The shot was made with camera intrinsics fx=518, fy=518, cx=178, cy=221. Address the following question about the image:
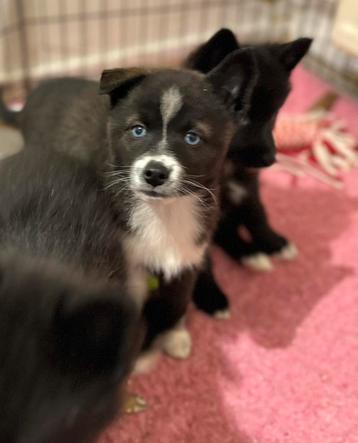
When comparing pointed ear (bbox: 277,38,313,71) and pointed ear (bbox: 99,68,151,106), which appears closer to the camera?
pointed ear (bbox: 99,68,151,106)

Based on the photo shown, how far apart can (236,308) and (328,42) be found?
1.95 meters

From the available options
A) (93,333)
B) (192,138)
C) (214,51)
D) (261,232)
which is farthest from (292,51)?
(93,333)

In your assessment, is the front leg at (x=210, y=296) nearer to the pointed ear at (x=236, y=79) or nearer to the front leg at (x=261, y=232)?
the front leg at (x=261, y=232)

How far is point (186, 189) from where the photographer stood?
1082mm

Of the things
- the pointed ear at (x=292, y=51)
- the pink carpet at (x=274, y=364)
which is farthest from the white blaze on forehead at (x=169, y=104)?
the pink carpet at (x=274, y=364)

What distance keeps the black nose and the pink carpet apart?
54 cm

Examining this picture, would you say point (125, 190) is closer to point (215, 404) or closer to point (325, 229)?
point (215, 404)

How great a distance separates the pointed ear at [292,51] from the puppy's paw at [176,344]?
0.76 meters

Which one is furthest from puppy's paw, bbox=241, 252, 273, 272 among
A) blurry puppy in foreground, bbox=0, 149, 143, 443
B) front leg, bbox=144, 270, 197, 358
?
blurry puppy in foreground, bbox=0, 149, 143, 443

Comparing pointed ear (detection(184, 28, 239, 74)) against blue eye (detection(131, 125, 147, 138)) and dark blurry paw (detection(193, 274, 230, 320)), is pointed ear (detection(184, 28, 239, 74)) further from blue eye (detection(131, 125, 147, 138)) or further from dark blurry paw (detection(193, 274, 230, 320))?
dark blurry paw (detection(193, 274, 230, 320))

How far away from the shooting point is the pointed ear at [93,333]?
74 centimetres

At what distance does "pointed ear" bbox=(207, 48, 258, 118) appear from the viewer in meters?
1.10

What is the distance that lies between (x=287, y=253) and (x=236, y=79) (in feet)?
2.40

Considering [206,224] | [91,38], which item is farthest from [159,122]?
[91,38]
